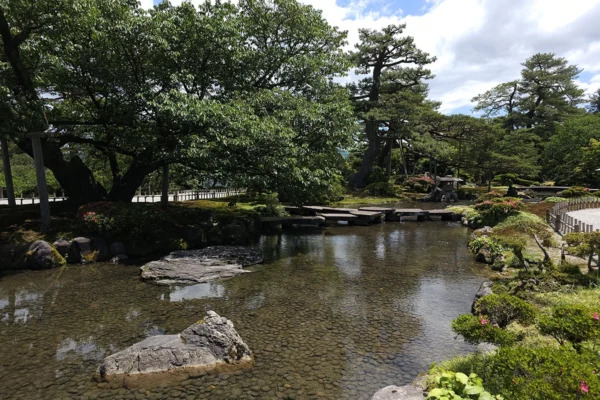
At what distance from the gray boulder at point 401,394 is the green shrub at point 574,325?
204 cm

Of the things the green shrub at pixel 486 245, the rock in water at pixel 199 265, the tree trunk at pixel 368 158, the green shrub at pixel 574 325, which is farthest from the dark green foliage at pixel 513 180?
the green shrub at pixel 574 325

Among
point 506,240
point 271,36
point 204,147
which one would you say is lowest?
point 506,240

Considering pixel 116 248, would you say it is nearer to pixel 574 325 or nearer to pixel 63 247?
pixel 63 247

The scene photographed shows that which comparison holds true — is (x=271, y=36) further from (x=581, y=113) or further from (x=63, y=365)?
(x=581, y=113)

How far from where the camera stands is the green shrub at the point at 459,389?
394 cm

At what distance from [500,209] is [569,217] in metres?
4.19

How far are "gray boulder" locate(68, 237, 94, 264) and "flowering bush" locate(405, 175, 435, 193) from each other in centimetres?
3854

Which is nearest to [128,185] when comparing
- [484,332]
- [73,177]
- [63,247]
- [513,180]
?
[73,177]

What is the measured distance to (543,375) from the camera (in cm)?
372

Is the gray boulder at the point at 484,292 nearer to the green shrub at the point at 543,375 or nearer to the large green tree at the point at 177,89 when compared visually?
the green shrub at the point at 543,375

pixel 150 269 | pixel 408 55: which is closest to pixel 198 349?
→ pixel 150 269

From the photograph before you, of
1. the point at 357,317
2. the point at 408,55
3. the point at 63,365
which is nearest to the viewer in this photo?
the point at 63,365

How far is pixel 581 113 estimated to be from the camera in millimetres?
52188

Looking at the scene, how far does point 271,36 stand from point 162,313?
52.8ft
